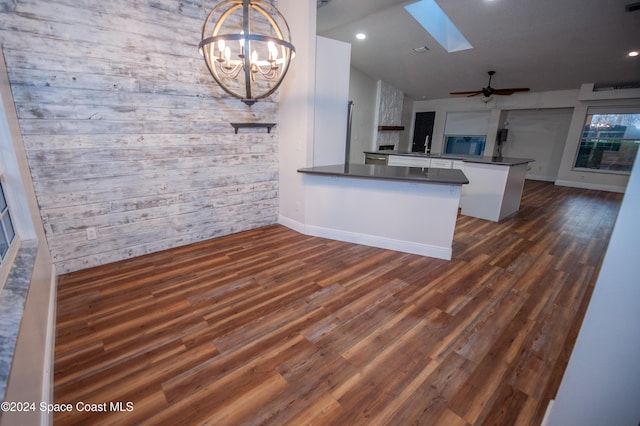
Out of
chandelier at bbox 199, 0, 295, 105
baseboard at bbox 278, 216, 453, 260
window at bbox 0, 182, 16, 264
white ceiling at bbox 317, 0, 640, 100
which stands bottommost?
baseboard at bbox 278, 216, 453, 260

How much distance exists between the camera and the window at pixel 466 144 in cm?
940

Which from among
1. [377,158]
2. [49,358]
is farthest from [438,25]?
[49,358]

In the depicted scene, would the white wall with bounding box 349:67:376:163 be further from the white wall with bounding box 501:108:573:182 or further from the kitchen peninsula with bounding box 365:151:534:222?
the white wall with bounding box 501:108:573:182

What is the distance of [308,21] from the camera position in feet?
10.4

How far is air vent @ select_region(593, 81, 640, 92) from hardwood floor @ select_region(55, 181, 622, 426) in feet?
21.0

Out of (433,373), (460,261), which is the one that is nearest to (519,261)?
(460,261)

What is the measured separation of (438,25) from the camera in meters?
5.74

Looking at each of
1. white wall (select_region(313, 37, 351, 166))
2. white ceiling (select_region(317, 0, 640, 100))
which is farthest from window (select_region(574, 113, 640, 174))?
white wall (select_region(313, 37, 351, 166))

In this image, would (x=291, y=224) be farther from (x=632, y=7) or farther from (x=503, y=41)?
(x=632, y=7)

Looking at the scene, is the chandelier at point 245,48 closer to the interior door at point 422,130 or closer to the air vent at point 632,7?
the air vent at point 632,7

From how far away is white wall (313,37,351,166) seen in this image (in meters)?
3.48

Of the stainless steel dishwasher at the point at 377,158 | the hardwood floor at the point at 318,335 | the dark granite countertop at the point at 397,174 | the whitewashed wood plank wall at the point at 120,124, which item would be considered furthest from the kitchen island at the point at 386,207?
the stainless steel dishwasher at the point at 377,158

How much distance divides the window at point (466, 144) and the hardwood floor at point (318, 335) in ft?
23.4

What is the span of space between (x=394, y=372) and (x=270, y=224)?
112 inches
